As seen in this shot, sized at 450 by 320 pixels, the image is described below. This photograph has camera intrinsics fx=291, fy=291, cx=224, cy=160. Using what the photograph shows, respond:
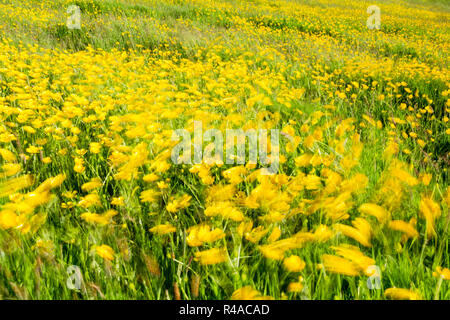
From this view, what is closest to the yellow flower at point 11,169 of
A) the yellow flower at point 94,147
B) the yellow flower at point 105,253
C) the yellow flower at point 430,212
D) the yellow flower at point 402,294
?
the yellow flower at point 94,147

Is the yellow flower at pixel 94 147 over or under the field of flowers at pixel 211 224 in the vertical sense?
over

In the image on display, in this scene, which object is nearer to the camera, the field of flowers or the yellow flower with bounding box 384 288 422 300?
the yellow flower with bounding box 384 288 422 300

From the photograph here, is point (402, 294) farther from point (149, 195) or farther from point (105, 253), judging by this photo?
point (149, 195)

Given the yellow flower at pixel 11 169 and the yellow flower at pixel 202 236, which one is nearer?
the yellow flower at pixel 202 236

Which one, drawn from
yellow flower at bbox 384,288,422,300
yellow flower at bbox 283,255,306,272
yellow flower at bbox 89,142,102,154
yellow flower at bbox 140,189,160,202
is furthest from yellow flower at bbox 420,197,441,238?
yellow flower at bbox 89,142,102,154

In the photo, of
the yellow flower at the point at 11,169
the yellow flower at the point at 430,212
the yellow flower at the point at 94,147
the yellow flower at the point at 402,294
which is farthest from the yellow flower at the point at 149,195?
the yellow flower at the point at 430,212

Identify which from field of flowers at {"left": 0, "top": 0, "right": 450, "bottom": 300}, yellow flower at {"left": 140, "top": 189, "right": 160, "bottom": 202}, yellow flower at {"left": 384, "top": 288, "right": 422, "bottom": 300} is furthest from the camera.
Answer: yellow flower at {"left": 140, "top": 189, "right": 160, "bottom": 202}

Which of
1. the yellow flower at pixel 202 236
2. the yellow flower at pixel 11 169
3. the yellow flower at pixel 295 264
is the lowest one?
the yellow flower at pixel 295 264

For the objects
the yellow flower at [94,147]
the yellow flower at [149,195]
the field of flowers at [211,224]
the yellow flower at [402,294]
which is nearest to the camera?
the yellow flower at [402,294]

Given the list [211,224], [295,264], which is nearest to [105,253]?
[211,224]

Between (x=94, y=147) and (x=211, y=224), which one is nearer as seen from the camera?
(x=211, y=224)

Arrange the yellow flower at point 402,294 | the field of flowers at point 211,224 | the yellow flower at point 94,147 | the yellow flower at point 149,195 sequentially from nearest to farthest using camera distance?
the yellow flower at point 402,294 → the field of flowers at point 211,224 → the yellow flower at point 149,195 → the yellow flower at point 94,147

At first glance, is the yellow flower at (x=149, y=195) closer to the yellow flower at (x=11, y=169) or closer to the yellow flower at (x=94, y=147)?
the yellow flower at (x=94, y=147)

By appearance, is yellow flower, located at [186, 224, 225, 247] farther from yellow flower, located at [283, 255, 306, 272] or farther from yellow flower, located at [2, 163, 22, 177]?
yellow flower, located at [2, 163, 22, 177]
